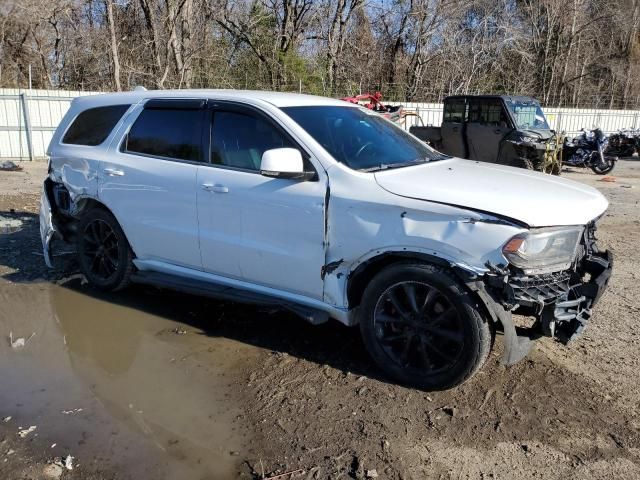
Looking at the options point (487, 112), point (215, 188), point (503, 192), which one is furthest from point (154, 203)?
point (487, 112)

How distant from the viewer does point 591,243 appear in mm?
3844

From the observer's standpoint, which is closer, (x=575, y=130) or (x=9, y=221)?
(x=9, y=221)

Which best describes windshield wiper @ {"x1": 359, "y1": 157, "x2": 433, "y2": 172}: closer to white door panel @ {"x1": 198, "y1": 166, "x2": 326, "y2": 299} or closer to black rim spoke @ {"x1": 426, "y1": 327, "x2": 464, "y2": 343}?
white door panel @ {"x1": 198, "y1": 166, "x2": 326, "y2": 299}

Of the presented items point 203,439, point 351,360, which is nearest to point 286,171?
point 351,360

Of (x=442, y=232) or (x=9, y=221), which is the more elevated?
(x=442, y=232)

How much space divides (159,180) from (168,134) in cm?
41

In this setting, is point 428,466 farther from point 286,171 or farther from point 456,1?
point 456,1

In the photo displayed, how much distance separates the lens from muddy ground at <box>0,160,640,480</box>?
9.68 ft

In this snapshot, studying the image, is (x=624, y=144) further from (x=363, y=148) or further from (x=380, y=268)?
(x=380, y=268)

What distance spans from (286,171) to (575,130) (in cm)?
2381

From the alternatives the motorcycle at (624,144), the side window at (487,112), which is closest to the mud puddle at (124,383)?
the side window at (487,112)

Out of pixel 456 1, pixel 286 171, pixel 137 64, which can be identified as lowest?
pixel 286 171

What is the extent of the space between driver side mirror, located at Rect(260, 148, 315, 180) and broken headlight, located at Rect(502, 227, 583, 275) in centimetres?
138

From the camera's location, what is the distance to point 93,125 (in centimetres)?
529
